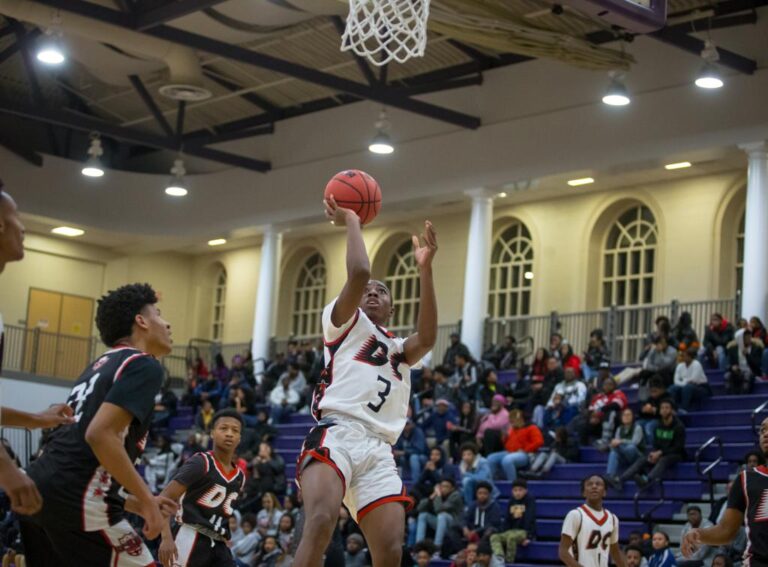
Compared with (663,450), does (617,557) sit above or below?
below

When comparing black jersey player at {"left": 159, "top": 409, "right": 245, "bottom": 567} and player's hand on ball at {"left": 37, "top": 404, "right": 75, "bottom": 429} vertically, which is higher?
player's hand on ball at {"left": 37, "top": 404, "right": 75, "bottom": 429}

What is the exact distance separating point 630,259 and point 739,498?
18208mm

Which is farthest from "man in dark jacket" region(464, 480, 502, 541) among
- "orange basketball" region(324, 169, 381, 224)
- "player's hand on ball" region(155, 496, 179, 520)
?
"player's hand on ball" region(155, 496, 179, 520)

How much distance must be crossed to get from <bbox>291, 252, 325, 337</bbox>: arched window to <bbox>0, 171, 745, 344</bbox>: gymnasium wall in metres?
0.20

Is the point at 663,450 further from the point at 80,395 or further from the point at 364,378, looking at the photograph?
the point at 80,395

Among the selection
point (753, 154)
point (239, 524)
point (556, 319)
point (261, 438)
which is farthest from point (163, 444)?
point (753, 154)

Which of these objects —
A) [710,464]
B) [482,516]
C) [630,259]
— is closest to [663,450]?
[710,464]

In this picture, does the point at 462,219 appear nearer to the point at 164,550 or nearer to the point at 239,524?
the point at 239,524

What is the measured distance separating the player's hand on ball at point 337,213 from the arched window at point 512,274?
19875 millimetres

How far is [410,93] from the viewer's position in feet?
80.4

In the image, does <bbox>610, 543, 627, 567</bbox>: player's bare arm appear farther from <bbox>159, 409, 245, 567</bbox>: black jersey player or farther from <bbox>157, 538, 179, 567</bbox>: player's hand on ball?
<bbox>157, 538, 179, 567</bbox>: player's hand on ball

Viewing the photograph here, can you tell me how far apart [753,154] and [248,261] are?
16.6 meters

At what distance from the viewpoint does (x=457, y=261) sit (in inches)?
1172

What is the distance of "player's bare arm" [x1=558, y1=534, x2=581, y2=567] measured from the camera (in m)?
12.1
